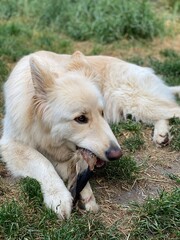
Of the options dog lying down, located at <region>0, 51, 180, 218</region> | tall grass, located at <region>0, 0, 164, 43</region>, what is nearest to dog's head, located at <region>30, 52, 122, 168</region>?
dog lying down, located at <region>0, 51, 180, 218</region>

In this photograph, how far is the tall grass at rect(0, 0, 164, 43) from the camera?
835 centimetres

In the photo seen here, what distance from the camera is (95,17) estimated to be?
28.1 ft

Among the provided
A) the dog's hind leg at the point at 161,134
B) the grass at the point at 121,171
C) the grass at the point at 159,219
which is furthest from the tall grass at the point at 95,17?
the grass at the point at 159,219

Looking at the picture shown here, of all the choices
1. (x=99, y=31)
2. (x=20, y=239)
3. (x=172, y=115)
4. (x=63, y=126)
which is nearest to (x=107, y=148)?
(x=63, y=126)

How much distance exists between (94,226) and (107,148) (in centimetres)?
57

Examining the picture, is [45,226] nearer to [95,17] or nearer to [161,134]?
[161,134]

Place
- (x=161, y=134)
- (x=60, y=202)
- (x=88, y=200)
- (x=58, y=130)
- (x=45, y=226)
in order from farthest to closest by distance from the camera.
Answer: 1. (x=161, y=134)
2. (x=58, y=130)
3. (x=88, y=200)
4. (x=60, y=202)
5. (x=45, y=226)

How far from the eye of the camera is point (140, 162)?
429cm

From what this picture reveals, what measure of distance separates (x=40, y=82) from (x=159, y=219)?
1395mm

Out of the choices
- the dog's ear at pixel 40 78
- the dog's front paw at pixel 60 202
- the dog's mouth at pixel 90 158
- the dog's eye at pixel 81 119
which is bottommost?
the dog's front paw at pixel 60 202

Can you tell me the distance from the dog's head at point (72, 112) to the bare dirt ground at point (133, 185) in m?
0.33

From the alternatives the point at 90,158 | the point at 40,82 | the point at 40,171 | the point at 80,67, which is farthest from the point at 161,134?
the point at 40,82

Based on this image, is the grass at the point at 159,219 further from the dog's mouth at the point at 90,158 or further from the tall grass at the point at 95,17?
the tall grass at the point at 95,17

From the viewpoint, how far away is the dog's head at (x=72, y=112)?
348cm
